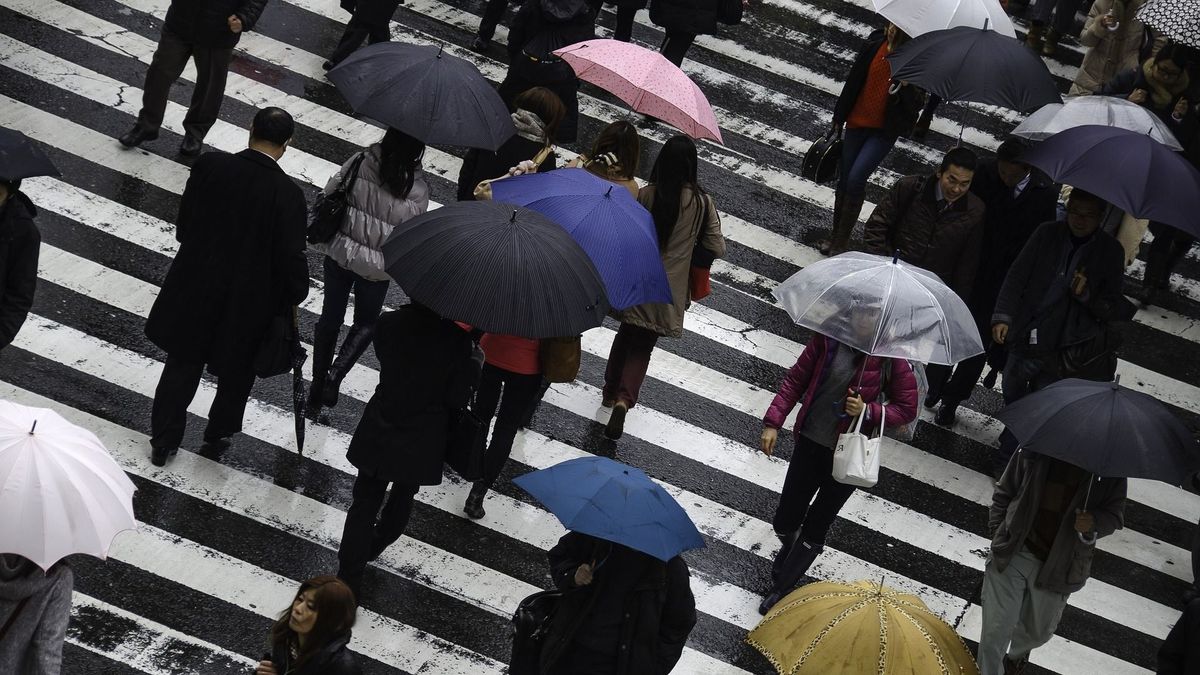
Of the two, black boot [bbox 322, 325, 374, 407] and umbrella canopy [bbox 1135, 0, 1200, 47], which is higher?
umbrella canopy [bbox 1135, 0, 1200, 47]

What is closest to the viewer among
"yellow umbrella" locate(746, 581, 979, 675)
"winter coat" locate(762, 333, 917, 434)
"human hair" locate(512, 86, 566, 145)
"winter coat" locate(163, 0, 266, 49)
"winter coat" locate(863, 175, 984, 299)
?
"yellow umbrella" locate(746, 581, 979, 675)

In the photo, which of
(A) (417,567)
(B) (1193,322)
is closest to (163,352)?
(A) (417,567)

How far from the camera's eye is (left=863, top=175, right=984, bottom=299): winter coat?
34.2 feet

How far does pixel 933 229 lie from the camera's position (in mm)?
10461

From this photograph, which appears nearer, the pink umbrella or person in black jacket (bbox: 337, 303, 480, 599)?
person in black jacket (bbox: 337, 303, 480, 599)

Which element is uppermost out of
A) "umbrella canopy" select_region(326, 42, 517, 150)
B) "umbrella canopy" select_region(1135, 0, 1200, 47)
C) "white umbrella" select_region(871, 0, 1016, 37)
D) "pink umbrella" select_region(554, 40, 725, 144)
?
"umbrella canopy" select_region(1135, 0, 1200, 47)

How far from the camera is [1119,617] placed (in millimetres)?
10070

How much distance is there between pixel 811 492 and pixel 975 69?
3549mm

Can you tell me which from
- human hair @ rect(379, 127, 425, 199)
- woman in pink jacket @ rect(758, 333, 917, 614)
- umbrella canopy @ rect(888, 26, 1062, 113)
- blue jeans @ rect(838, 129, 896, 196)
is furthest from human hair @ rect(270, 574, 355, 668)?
blue jeans @ rect(838, 129, 896, 196)

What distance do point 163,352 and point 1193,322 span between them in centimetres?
769

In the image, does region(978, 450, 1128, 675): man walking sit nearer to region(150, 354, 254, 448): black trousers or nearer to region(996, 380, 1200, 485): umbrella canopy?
region(996, 380, 1200, 485): umbrella canopy

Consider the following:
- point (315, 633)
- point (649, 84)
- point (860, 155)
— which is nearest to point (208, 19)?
point (649, 84)

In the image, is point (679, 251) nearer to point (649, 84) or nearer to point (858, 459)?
point (649, 84)

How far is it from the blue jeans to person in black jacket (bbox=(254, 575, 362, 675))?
6.84 meters
